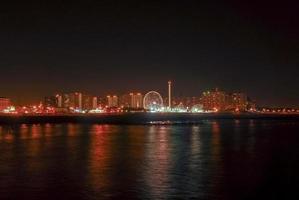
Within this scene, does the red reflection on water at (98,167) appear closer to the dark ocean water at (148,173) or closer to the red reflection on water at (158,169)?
the dark ocean water at (148,173)

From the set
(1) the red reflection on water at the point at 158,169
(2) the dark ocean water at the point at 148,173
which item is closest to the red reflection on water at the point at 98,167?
(2) the dark ocean water at the point at 148,173

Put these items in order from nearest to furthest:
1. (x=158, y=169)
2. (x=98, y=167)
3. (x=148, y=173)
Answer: (x=148, y=173)
(x=158, y=169)
(x=98, y=167)

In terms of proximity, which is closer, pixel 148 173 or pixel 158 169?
pixel 148 173

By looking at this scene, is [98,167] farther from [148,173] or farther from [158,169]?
[148,173]

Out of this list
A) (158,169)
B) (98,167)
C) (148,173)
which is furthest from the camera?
(98,167)

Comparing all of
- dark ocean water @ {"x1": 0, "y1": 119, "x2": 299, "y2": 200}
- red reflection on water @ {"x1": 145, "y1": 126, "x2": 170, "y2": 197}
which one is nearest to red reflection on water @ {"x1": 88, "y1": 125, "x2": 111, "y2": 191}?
dark ocean water @ {"x1": 0, "y1": 119, "x2": 299, "y2": 200}

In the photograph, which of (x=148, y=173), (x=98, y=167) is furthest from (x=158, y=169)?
(x=98, y=167)

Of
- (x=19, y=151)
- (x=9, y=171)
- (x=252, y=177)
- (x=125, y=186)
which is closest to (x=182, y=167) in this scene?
(x=252, y=177)

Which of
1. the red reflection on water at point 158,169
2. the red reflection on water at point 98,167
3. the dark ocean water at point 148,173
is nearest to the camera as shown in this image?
the dark ocean water at point 148,173

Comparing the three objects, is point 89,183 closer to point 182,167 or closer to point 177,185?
point 177,185

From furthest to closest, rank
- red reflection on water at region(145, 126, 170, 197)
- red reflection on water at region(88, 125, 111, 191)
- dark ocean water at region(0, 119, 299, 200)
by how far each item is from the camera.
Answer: red reflection on water at region(88, 125, 111, 191)
red reflection on water at region(145, 126, 170, 197)
dark ocean water at region(0, 119, 299, 200)

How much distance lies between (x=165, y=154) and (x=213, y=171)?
25.1 ft

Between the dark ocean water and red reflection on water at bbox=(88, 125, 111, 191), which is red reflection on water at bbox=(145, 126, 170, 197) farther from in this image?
red reflection on water at bbox=(88, 125, 111, 191)

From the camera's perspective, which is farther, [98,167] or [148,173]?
[98,167]
